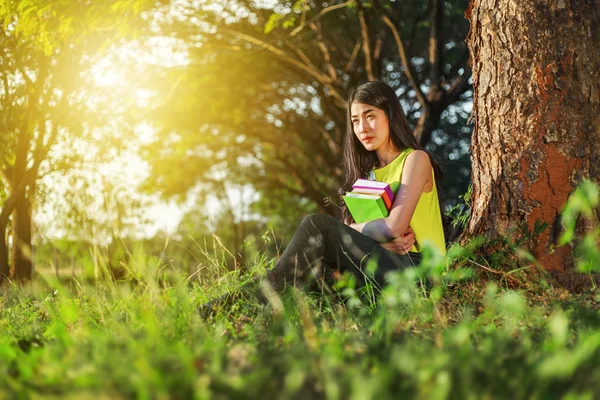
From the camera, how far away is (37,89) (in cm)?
1177

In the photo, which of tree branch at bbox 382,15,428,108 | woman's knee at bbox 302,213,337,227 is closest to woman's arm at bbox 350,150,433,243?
woman's knee at bbox 302,213,337,227

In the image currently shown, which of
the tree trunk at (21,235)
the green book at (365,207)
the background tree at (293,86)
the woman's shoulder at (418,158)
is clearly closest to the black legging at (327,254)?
the green book at (365,207)

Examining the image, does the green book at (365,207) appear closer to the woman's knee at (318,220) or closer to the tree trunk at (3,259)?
the woman's knee at (318,220)

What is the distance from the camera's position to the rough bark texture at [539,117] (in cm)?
404

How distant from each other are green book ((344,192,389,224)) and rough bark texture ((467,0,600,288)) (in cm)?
67

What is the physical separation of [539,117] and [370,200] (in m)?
1.24

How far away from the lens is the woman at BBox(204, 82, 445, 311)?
13.5 ft

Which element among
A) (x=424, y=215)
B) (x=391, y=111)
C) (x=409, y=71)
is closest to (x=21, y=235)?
(x=409, y=71)

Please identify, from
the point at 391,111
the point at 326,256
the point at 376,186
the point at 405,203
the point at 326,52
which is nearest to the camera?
the point at 326,256

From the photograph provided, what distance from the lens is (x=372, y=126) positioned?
4914mm

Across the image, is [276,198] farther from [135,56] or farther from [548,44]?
[548,44]

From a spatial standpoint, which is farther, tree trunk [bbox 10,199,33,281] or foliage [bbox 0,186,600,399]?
tree trunk [bbox 10,199,33,281]

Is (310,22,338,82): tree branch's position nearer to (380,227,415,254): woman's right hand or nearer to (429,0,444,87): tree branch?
(429,0,444,87): tree branch

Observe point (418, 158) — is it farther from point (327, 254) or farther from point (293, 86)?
→ point (293, 86)
